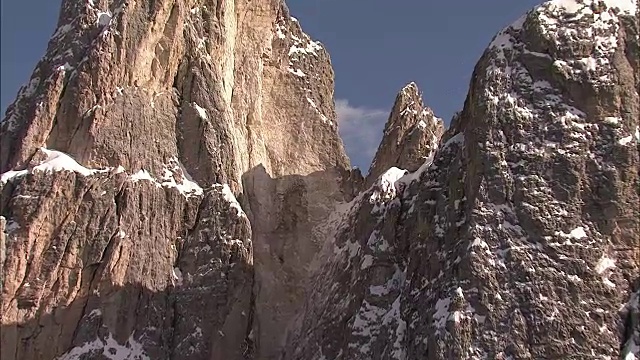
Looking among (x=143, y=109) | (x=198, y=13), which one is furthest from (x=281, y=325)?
(x=198, y=13)

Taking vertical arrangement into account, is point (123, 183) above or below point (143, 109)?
below

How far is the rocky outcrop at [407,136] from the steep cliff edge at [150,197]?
419 cm

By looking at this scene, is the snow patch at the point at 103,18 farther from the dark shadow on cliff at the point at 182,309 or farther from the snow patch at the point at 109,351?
the snow patch at the point at 109,351

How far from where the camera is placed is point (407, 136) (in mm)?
71125

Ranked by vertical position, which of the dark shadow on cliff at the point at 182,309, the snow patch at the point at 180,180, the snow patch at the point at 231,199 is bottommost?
the dark shadow on cliff at the point at 182,309

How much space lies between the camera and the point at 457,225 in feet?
168

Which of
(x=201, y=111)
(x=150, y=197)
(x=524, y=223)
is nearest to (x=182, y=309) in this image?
(x=150, y=197)

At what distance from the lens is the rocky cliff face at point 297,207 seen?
48844 millimetres

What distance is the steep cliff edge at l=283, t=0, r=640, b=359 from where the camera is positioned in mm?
47594

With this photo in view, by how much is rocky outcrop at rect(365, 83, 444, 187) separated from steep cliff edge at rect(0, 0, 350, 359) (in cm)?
419

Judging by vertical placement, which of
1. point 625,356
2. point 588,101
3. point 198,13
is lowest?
point 625,356

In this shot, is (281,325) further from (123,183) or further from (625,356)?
(625,356)

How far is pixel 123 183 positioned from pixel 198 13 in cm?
1573

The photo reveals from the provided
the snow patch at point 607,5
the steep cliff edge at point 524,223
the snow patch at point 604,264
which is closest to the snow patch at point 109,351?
the steep cliff edge at point 524,223
